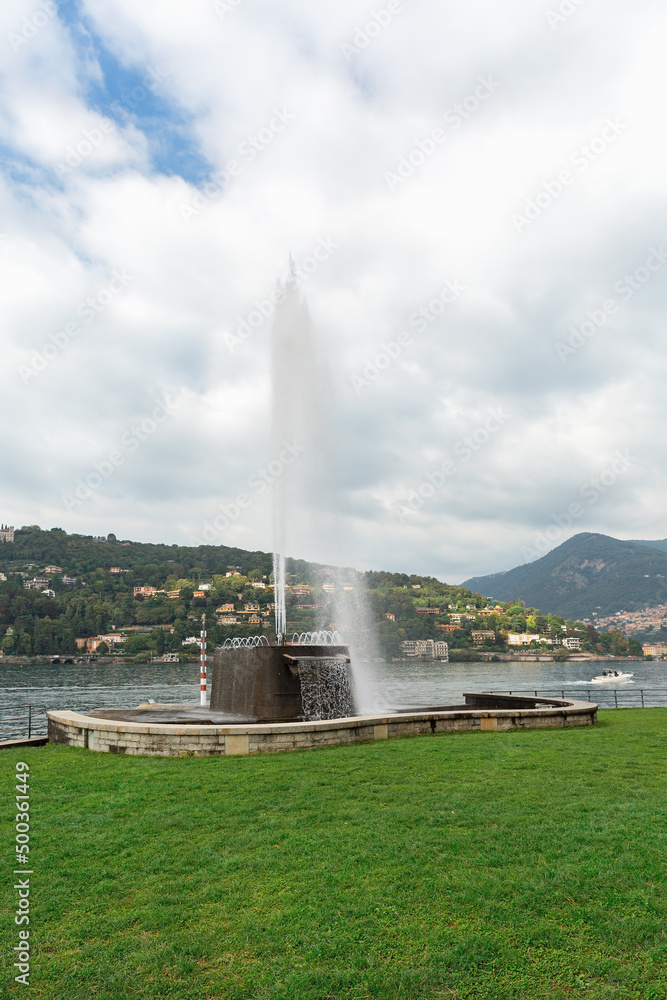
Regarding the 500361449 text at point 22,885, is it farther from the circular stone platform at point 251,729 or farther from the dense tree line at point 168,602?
the dense tree line at point 168,602

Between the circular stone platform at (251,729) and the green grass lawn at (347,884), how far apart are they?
67.6 inches

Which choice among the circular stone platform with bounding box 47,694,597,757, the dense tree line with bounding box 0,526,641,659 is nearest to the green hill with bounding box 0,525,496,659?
the dense tree line with bounding box 0,526,641,659

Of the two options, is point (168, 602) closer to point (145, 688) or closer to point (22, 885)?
point (145, 688)

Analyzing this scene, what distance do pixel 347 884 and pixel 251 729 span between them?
19.9 ft

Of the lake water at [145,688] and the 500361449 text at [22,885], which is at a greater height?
the 500361449 text at [22,885]

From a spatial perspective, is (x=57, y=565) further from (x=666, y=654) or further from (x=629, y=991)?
(x=629, y=991)

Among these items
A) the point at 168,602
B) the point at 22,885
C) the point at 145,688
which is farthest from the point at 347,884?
the point at 168,602

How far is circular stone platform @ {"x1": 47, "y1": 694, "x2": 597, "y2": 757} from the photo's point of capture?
10.7 m

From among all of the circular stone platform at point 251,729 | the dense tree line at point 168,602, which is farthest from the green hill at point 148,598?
the circular stone platform at point 251,729

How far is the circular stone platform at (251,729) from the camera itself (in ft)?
35.2

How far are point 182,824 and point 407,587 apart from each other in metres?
145

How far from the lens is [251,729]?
1080 cm

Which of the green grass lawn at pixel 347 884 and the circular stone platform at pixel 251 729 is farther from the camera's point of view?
the circular stone platform at pixel 251 729

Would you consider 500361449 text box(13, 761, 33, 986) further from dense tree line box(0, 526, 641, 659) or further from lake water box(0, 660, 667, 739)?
dense tree line box(0, 526, 641, 659)
